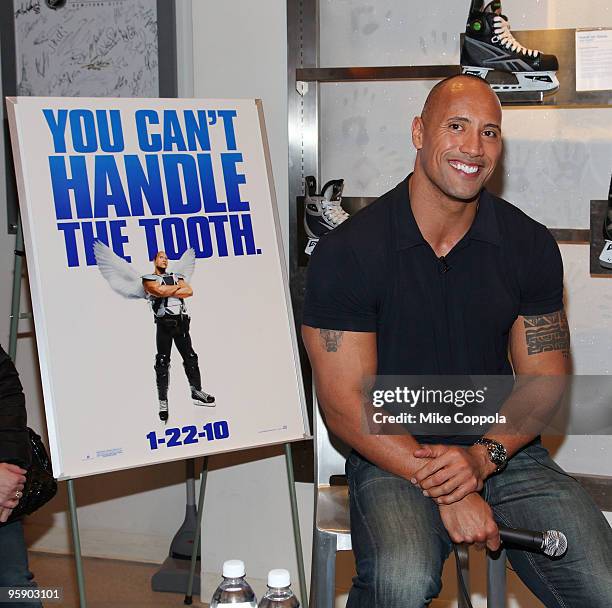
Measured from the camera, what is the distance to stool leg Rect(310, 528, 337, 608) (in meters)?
1.95

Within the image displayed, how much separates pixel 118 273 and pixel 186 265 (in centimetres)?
17

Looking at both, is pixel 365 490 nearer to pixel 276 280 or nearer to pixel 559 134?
pixel 276 280

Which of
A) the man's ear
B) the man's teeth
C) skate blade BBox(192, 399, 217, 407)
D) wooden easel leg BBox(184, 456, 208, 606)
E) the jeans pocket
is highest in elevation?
the man's ear

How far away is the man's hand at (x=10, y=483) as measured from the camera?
195 centimetres

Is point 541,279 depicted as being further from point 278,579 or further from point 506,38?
point 278,579

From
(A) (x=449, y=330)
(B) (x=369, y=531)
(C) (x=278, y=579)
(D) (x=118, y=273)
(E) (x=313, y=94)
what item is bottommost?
(B) (x=369, y=531)

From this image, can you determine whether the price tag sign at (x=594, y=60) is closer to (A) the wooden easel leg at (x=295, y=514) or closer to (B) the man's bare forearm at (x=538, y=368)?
(B) the man's bare forearm at (x=538, y=368)

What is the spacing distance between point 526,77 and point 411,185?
1.63 ft

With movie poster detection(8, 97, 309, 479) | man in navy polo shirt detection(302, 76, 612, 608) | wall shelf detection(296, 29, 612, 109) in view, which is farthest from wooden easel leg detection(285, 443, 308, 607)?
wall shelf detection(296, 29, 612, 109)

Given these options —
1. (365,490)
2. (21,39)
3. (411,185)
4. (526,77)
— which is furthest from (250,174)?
(21,39)

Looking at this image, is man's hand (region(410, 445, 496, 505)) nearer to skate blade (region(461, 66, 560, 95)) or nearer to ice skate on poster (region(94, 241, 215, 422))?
ice skate on poster (region(94, 241, 215, 422))

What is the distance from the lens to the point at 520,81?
2.35 metres

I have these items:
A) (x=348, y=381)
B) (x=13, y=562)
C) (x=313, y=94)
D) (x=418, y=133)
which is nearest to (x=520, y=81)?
(x=418, y=133)

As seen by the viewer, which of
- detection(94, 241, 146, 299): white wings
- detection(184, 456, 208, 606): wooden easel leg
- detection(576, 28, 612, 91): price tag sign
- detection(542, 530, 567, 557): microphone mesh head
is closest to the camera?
detection(542, 530, 567, 557): microphone mesh head
